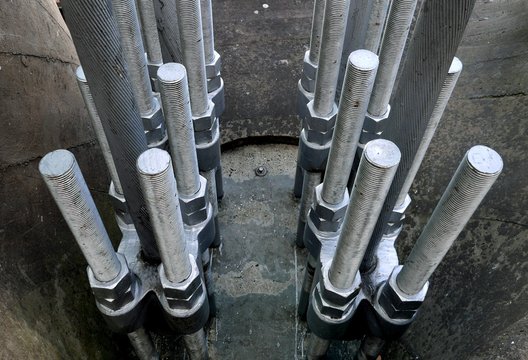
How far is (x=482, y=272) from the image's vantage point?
1211mm

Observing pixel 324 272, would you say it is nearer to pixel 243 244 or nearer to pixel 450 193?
pixel 450 193

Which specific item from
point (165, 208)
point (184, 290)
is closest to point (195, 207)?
point (184, 290)

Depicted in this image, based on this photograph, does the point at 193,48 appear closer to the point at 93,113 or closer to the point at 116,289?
the point at 93,113

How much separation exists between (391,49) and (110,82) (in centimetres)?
62

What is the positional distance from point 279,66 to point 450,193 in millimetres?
1360

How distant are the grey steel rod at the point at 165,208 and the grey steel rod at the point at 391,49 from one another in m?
Answer: 0.57

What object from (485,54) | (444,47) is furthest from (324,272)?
(485,54)

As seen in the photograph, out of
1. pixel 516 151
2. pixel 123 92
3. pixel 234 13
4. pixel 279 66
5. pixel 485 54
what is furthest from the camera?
pixel 234 13

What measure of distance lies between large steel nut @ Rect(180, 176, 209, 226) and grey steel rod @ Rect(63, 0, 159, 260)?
18 cm

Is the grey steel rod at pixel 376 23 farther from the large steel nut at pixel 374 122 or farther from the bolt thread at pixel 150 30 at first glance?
the bolt thread at pixel 150 30

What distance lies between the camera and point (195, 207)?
1.19 m

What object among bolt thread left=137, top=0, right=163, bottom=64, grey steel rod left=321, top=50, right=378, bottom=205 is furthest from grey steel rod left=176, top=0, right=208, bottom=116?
grey steel rod left=321, top=50, right=378, bottom=205

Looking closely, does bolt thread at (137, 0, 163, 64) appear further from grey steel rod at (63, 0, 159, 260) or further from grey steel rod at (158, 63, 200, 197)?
grey steel rod at (63, 0, 159, 260)

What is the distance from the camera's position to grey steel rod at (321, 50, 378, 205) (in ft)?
2.77
